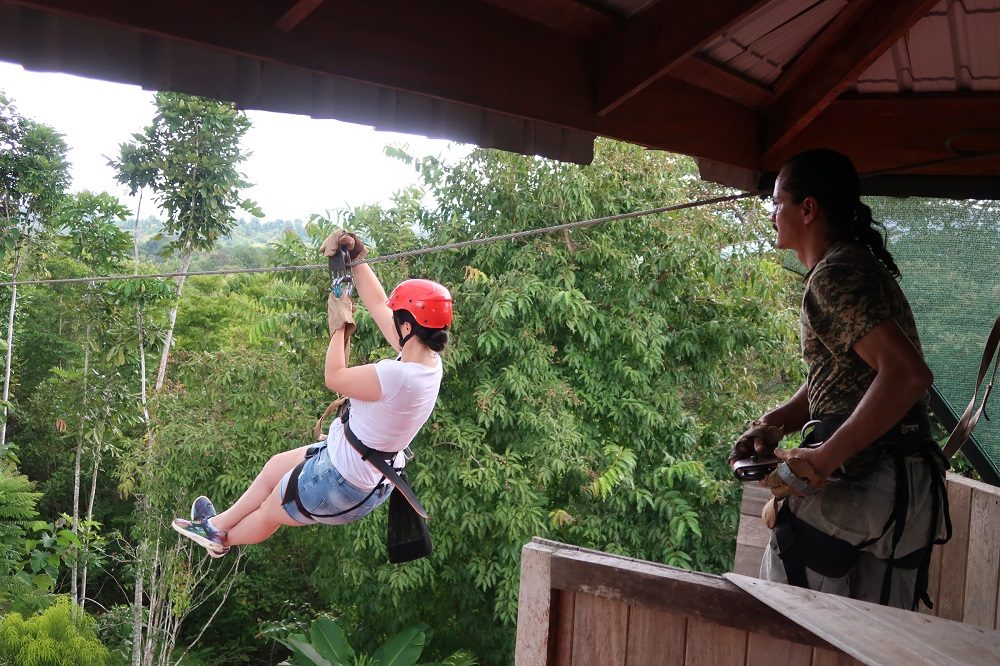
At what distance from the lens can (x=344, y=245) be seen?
2.72 meters

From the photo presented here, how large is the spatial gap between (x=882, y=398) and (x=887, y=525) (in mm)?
269

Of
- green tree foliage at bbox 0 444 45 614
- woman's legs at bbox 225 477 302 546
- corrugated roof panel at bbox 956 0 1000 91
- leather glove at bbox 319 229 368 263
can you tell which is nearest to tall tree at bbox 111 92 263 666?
green tree foliage at bbox 0 444 45 614

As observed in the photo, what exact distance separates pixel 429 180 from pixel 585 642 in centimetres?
593

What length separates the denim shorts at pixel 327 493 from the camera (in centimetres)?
286

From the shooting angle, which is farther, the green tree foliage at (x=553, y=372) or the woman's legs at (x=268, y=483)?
Result: the green tree foliage at (x=553, y=372)

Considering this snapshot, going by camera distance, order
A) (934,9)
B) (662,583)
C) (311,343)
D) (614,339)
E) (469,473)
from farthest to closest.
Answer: (311,343), (614,339), (469,473), (934,9), (662,583)

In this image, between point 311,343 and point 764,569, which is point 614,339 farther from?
point 764,569

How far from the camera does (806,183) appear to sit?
1786 millimetres

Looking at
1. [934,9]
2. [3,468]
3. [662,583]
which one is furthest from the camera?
[3,468]

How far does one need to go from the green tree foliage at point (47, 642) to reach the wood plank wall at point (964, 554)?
6.81 metres

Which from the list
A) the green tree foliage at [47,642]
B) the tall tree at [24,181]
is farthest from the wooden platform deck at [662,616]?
the tall tree at [24,181]

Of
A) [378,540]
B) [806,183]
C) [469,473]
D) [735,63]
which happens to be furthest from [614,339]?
[806,183]

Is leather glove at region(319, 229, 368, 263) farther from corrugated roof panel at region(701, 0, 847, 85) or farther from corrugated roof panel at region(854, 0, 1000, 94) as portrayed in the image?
corrugated roof panel at region(854, 0, 1000, 94)

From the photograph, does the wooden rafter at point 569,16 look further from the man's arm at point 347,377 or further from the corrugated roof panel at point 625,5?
the man's arm at point 347,377
